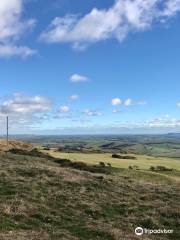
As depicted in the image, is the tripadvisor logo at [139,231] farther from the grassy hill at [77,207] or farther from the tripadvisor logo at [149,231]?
the grassy hill at [77,207]

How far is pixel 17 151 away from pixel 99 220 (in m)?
45.5

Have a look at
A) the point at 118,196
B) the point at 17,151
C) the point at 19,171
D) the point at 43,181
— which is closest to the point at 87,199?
the point at 118,196

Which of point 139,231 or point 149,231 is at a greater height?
point 139,231

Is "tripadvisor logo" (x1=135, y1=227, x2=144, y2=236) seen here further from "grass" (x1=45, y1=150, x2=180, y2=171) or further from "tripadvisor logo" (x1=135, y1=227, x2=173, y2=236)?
"grass" (x1=45, y1=150, x2=180, y2=171)

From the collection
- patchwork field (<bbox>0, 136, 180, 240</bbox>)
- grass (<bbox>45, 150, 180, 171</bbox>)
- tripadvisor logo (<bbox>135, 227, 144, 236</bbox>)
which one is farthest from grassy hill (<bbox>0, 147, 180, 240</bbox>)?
grass (<bbox>45, 150, 180, 171</bbox>)

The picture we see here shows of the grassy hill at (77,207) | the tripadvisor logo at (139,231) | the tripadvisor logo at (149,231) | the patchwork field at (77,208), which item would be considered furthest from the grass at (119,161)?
the tripadvisor logo at (139,231)

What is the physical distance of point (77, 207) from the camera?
23.4 meters

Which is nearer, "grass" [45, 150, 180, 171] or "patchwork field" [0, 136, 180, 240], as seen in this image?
"patchwork field" [0, 136, 180, 240]

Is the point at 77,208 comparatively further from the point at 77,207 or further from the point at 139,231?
the point at 139,231

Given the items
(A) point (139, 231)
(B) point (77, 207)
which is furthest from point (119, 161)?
(A) point (139, 231)

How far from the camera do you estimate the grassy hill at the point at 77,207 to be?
17.8 meters

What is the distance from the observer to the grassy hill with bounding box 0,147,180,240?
1780 cm

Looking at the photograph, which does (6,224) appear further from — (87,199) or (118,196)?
(118,196)

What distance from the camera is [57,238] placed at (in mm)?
16312
